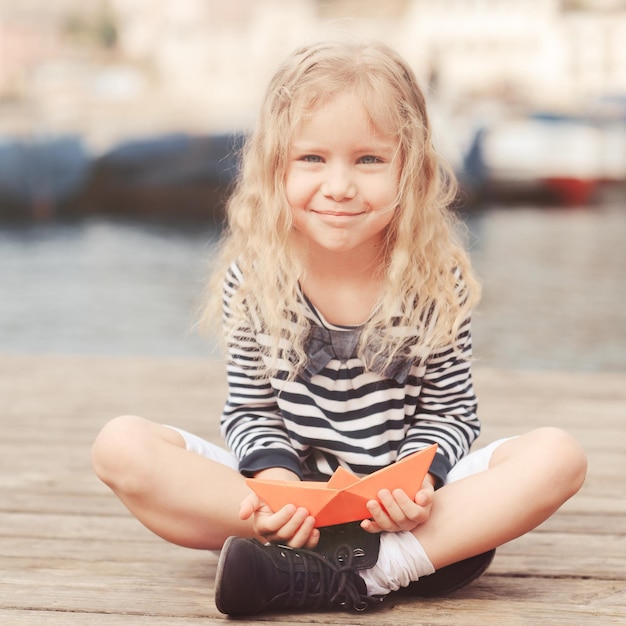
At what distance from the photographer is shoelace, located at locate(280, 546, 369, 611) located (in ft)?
4.21

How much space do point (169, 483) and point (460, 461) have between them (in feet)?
1.39

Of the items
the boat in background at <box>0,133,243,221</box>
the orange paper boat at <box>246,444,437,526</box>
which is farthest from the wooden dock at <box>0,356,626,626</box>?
the boat in background at <box>0,133,243,221</box>

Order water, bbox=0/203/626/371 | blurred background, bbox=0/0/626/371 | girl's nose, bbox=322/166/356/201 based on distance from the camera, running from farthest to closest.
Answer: blurred background, bbox=0/0/626/371 < water, bbox=0/203/626/371 < girl's nose, bbox=322/166/356/201

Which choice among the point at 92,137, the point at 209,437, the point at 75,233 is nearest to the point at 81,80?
the point at 92,137

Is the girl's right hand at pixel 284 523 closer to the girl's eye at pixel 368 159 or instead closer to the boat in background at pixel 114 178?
the girl's eye at pixel 368 159

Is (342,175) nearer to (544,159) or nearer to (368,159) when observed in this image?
(368,159)

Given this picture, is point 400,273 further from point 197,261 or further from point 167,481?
point 197,261

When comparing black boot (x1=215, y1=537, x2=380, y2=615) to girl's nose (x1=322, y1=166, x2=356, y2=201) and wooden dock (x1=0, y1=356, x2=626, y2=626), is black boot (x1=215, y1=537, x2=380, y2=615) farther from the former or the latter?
girl's nose (x1=322, y1=166, x2=356, y2=201)

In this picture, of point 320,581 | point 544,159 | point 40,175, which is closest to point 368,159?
point 320,581

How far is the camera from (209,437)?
2320 millimetres

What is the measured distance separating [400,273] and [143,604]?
1.90 feet

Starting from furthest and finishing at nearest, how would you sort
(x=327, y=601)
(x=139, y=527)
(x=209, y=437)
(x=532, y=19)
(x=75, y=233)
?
(x=532, y=19) < (x=75, y=233) < (x=209, y=437) < (x=139, y=527) < (x=327, y=601)

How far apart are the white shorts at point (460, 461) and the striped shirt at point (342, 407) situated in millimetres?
21

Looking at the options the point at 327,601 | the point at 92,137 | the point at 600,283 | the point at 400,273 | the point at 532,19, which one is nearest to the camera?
the point at 327,601
